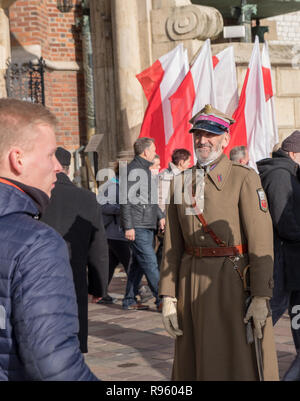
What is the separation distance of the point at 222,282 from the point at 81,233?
987mm

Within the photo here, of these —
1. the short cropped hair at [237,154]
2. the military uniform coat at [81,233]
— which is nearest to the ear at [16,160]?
the military uniform coat at [81,233]

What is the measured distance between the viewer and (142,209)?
27.2ft

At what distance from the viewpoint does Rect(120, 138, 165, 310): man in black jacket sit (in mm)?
8195

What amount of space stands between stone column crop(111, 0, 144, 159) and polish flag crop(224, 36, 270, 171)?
280 centimetres

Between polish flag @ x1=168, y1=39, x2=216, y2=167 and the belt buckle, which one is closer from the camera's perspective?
the belt buckle

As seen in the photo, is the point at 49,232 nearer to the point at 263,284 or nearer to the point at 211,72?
the point at 263,284

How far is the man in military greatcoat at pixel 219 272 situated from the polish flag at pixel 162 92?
5.93 metres

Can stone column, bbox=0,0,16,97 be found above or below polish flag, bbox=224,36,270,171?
above

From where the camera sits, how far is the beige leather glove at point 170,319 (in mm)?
4195

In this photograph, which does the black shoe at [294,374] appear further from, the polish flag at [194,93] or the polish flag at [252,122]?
the polish flag at [194,93]

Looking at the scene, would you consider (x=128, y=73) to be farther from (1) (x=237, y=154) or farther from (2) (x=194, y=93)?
(1) (x=237, y=154)

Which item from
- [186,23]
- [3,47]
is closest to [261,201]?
[186,23]

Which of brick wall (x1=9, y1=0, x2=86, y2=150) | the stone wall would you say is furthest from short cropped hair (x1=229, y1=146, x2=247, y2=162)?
the stone wall

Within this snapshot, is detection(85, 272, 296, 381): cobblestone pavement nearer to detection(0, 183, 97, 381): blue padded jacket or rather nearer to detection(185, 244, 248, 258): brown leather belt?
detection(185, 244, 248, 258): brown leather belt
